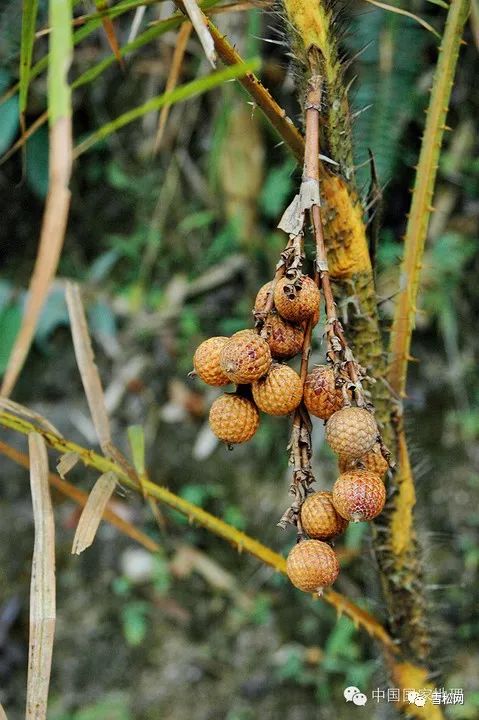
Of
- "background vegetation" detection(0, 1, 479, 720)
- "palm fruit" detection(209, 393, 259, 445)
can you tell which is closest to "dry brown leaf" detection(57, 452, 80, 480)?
"palm fruit" detection(209, 393, 259, 445)

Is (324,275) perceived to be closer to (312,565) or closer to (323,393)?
(323,393)

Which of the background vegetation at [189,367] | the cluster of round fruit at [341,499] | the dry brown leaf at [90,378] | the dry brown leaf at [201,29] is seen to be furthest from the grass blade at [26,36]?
the background vegetation at [189,367]

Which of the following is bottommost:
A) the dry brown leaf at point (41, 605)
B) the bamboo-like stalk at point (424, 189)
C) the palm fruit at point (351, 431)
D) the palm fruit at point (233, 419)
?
the dry brown leaf at point (41, 605)

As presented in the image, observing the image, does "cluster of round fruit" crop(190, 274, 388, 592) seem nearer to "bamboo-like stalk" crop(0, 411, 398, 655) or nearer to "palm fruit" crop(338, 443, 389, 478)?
"palm fruit" crop(338, 443, 389, 478)

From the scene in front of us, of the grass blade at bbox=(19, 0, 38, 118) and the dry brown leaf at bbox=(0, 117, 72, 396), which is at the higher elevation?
the grass blade at bbox=(19, 0, 38, 118)

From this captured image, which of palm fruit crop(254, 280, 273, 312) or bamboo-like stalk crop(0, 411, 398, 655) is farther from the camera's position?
bamboo-like stalk crop(0, 411, 398, 655)

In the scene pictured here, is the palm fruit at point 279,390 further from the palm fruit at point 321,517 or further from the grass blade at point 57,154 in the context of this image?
the grass blade at point 57,154

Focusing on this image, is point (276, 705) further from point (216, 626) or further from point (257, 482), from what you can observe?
point (257, 482)

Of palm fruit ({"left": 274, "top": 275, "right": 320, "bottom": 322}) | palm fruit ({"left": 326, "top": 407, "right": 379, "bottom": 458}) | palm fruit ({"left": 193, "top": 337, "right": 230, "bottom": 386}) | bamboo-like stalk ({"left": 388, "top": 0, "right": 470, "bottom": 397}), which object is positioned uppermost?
bamboo-like stalk ({"left": 388, "top": 0, "right": 470, "bottom": 397})
